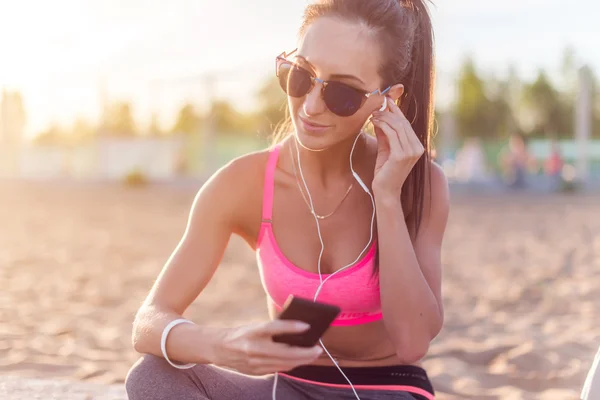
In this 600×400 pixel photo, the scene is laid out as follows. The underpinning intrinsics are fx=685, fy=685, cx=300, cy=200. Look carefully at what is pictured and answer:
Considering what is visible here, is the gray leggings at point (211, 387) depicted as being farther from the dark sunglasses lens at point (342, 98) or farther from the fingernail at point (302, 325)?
the dark sunglasses lens at point (342, 98)

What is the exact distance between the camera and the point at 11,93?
24.2m

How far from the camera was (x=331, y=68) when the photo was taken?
6.71 feet

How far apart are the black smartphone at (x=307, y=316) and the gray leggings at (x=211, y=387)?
443mm

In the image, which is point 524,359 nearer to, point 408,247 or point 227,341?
point 408,247

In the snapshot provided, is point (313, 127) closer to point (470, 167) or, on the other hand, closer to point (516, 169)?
point (516, 169)

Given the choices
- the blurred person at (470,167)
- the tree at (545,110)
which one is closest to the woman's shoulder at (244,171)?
the blurred person at (470,167)

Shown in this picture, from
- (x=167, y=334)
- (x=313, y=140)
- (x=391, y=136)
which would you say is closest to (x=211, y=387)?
(x=167, y=334)

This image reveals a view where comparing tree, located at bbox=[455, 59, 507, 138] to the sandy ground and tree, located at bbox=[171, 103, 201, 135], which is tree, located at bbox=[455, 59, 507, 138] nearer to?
tree, located at bbox=[171, 103, 201, 135]

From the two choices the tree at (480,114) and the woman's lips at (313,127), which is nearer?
the woman's lips at (313,127)

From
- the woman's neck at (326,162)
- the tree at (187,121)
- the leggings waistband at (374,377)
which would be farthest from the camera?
the tree at (187,121)

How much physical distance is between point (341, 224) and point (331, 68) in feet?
1.70

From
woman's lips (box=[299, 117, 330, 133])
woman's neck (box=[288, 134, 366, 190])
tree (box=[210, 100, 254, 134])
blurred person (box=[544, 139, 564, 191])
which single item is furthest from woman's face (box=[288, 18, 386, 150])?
tree (box=[210, 100, 254, 134])

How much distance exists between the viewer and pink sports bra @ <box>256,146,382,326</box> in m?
2.05

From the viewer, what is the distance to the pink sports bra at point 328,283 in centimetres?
205
